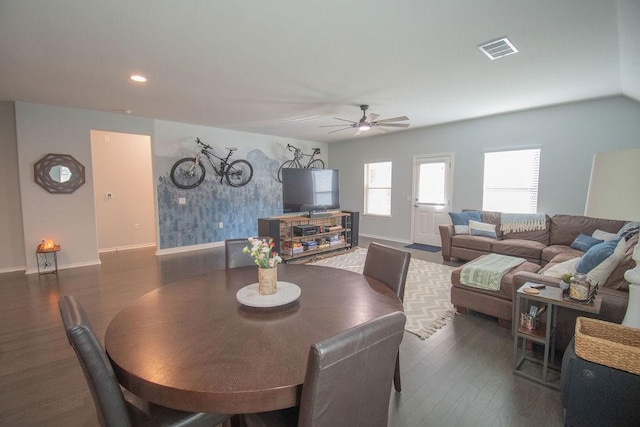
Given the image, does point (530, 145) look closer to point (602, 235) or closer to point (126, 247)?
point (602, 235)

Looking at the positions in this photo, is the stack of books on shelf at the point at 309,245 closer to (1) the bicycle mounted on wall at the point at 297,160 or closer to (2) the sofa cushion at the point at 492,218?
(1) the bicycle mounted on wall at the point at 297,160

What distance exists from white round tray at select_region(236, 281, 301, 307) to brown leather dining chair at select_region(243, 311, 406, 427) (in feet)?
2.02

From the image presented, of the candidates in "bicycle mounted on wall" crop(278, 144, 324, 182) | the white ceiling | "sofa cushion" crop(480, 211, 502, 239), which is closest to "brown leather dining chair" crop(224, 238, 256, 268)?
the white ceiling

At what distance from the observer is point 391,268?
2.00 m

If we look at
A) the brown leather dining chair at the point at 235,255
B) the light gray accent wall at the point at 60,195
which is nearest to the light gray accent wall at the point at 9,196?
the light gray accent wall at the point at 60,195

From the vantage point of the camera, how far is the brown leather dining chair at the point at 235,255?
2348mm

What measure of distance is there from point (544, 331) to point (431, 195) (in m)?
4.53

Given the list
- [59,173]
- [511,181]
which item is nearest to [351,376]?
[511,181]

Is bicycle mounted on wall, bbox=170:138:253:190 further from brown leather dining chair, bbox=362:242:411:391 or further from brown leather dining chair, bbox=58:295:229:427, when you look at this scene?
brown leather dining chair, bbox=58:295:229:427

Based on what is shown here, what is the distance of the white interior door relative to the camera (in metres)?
6.12

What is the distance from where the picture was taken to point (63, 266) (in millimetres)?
4762

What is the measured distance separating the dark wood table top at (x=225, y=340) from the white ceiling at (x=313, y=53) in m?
1.99

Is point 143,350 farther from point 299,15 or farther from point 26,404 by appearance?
point 299,15

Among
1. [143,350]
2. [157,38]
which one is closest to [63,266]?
[157,38]
